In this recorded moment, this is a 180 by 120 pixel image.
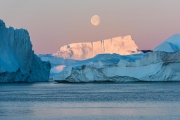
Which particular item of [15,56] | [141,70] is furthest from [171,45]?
[15,56]

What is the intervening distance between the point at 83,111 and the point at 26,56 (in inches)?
1339

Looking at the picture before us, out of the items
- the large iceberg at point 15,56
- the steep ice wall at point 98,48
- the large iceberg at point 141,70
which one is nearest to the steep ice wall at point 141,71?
the large iceberg at point 141,70

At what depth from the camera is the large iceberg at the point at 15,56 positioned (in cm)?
5197

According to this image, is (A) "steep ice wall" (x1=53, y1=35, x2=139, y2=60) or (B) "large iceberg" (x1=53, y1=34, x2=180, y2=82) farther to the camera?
(A) "steep ice wall" (x1=53, y1=35, x2=139, y2=60)

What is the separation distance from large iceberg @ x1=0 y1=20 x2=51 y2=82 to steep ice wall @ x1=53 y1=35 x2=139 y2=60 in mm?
27889

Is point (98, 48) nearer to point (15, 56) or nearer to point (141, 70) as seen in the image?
point (15, 56)

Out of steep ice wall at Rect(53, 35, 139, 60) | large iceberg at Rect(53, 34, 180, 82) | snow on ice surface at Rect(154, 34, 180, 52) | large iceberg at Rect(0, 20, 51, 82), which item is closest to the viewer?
large iceberg at Rect(53, 34, 180, 82)

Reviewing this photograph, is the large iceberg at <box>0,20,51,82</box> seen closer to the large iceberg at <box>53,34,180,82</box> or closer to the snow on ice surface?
Answer: the large iceberg at <box>53,34,180,82</box>

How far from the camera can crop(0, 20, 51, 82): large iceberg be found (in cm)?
5197

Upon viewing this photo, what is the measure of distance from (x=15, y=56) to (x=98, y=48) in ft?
145

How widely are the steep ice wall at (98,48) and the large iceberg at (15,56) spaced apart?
27889mm

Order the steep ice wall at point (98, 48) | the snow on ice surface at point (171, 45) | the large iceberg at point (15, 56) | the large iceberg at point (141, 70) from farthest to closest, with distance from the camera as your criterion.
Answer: the steep ice wall at point (98, 48) → the snow on ice surface at point (171, 45) → the large iceberg at point (15, 56) → the large iceberg at point (141, 70)

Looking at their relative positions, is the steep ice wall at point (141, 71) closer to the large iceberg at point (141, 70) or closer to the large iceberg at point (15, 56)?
the large iceberg at point (141, 70)

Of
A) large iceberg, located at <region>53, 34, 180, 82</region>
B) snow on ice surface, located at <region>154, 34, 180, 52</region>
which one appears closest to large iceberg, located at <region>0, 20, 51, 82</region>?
large iceberg, located at <region>53, 34, 180, 82</region>
